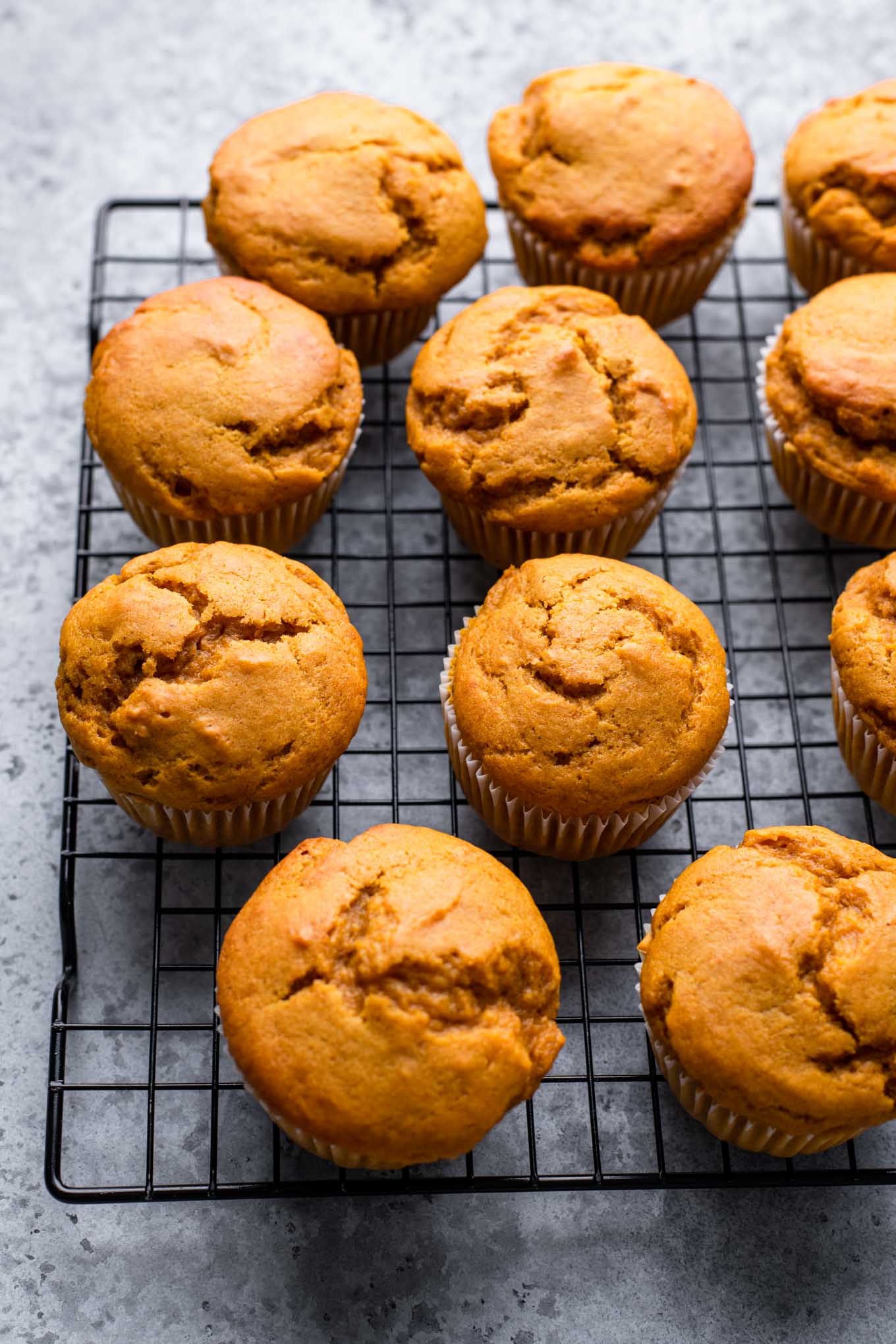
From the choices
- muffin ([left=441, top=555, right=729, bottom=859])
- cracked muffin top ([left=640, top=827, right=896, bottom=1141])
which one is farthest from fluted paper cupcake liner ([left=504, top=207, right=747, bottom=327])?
cracked muffin top ([left=640, top=827, right=896, bottom=1141])

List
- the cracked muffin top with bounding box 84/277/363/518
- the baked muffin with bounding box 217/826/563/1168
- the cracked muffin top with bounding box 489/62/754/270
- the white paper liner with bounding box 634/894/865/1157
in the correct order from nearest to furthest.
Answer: the baked muffin with bounding box 217/826/563/1168 < the white paper liner with bounding box 634/894/865/1157 < the cracked muffin top with bounding box 84/277/363/518 < the cracked muffin top with bounding box 489/62/754/270

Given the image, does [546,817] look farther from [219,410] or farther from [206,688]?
[219,410]

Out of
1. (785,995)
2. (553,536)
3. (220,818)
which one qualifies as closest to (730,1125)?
(785,995)

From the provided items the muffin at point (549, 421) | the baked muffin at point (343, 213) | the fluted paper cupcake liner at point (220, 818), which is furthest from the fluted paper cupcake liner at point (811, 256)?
the fluted paper cupcake liner at point (220, 818)

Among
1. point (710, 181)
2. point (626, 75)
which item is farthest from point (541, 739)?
point (626, 75)

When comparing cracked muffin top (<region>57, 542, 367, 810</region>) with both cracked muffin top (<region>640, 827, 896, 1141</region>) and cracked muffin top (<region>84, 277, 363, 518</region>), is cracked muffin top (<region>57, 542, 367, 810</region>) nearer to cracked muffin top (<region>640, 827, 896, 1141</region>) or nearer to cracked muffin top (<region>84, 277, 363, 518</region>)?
cracked muffin top (<region>84, 277, 363, 518</region>)

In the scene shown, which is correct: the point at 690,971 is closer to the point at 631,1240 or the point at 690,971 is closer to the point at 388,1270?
the point at 631,1240
